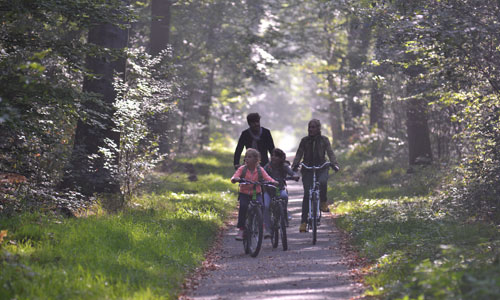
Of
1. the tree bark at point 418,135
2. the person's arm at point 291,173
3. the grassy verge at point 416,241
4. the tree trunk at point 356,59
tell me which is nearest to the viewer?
the grassy verge at point 416,241

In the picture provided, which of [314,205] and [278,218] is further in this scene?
[314,205]

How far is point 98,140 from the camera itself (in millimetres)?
12172

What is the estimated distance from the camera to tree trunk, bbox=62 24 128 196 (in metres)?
11.6

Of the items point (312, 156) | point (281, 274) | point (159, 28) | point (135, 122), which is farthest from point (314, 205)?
point (159, 28)

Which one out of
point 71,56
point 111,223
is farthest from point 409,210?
point 71,56

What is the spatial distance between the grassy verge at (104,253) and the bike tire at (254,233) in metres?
0.85

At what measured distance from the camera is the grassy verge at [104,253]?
638 centimetres

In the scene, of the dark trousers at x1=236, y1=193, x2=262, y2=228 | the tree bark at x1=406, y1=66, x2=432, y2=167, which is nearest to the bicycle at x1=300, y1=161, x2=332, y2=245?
the dark trousers at x1=236, y1=193, x2=262, y2=228

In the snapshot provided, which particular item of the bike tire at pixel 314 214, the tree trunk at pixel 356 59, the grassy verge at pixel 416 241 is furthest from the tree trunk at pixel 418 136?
the bike tire at pixel 314 214

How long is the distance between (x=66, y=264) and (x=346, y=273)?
3861 mm

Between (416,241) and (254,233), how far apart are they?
2.64 metres

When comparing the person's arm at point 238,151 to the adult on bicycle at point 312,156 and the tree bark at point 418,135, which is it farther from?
the tree bark at point 418,135

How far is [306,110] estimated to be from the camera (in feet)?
291

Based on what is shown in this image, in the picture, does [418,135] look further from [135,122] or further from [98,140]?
[98,140]
